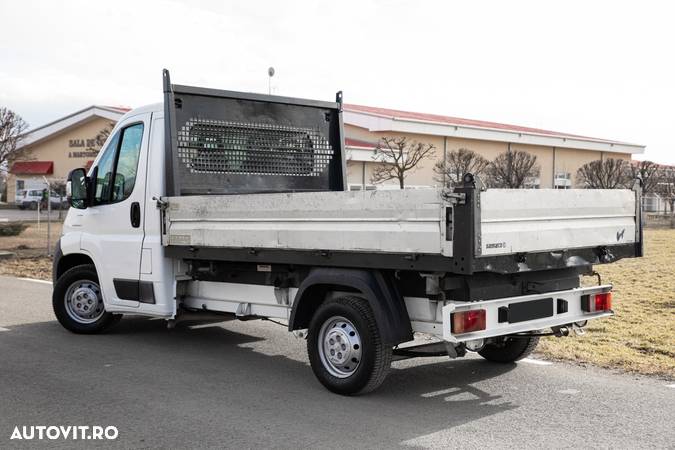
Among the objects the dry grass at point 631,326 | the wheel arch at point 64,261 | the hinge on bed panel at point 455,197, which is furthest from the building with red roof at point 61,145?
the hinge on bed panel at point 455,197

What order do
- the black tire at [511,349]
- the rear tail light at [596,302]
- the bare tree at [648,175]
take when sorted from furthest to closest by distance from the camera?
the bare tree at [648,175] → the black tire at [511,349] → the rear tail light at [596,302]

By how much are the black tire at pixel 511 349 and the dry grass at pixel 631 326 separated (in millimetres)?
A: 568

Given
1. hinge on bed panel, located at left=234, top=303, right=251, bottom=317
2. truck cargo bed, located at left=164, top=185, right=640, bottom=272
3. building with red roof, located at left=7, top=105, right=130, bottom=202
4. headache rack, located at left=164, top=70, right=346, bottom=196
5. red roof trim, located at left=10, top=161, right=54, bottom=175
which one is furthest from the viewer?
red roof trim, located at left=10, top=161, right=54, bottom=175

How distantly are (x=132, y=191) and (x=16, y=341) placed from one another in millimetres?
2184

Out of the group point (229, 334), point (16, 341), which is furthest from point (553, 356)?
point (16, 341)

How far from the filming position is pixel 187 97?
7922 mm

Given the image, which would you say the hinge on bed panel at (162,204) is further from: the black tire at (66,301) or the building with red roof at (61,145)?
the building with red roof at (61,145)

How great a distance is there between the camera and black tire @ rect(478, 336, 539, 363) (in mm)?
7199

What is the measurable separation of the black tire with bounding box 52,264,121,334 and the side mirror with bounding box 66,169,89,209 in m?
0.75

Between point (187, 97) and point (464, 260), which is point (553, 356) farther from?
point (187, 97)

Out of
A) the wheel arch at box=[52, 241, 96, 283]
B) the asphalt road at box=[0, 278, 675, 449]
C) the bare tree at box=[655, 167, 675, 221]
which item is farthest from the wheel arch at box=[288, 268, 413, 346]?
the bare tree at box=[655, 167, 675, 221]

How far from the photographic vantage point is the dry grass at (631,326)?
24.5ft

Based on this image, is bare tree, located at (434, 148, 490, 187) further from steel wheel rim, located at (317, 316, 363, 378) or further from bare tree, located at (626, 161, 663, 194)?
steel wheel rim, located at (317, 316, 363, 378)

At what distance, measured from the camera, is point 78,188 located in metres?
8.52
